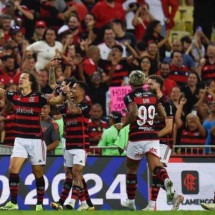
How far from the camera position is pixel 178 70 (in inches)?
1152

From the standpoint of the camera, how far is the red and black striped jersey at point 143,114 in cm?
2206

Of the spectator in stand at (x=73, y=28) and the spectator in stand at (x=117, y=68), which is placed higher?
the spectator in stand at (x=73, y=28)

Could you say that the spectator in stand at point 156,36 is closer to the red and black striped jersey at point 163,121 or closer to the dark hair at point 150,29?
the dark hair at point 150,29

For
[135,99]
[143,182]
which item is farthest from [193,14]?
[135,99]

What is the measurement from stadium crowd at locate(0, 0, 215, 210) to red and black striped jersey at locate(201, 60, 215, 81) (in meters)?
0.02

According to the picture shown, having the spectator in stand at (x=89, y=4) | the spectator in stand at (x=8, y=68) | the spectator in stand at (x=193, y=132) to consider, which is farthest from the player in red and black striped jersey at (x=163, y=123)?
the spectator in stand at (x=89, y=4)

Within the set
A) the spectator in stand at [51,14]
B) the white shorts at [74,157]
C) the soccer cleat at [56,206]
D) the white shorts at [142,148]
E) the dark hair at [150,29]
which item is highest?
the spectator in stand at [51,14]

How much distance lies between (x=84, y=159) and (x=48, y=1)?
9.12 metres

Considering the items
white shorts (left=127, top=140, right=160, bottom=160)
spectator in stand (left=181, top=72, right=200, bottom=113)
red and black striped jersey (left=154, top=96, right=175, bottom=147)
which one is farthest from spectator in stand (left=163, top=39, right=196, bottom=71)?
white shorts (left=127, top=140, right=160, bottom=160)

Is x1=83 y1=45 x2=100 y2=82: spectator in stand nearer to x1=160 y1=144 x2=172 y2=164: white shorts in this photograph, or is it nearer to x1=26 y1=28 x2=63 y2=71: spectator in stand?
x1=26 y1=28 x2=63 y2=71: spectator in stand

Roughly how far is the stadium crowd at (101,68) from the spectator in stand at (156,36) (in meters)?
0.02

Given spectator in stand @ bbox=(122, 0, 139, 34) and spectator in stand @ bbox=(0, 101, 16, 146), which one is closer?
spectator in stand @ bbox=(0, 101, 16, 146)

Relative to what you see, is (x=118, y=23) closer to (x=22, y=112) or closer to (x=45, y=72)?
(x=45, y=72)

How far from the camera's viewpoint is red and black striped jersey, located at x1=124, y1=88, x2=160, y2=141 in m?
22.1
